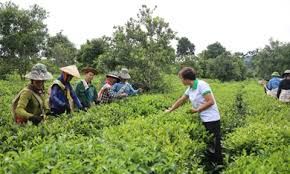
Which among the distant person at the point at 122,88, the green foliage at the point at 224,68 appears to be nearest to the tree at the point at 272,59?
the green foliage at the point at 224,68

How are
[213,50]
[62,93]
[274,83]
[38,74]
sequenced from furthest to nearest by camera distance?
[213,50] → [274,83] → [62,93] → [38,74]

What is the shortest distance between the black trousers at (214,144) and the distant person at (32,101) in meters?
2.73

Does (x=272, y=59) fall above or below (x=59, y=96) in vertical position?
above

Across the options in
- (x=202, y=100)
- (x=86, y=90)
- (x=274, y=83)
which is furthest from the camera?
(x=274, y=83)

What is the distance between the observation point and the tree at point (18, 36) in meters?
24.8

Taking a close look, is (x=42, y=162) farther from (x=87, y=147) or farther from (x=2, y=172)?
(x=87, y=147)

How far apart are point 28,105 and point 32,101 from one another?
112mm

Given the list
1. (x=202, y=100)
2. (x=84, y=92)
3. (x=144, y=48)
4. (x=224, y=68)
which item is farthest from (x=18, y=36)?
(x=224, y=68)

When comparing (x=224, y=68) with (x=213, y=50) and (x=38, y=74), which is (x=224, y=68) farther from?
(x=38, y=74)

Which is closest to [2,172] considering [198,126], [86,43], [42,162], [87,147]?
[42,162]

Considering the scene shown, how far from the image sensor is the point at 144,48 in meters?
18.5

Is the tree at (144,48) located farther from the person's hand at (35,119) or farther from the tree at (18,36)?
the person's hand at (35,119)

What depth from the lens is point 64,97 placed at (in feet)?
26.1

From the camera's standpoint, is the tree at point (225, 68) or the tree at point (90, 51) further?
the tree at point (225, 68)
